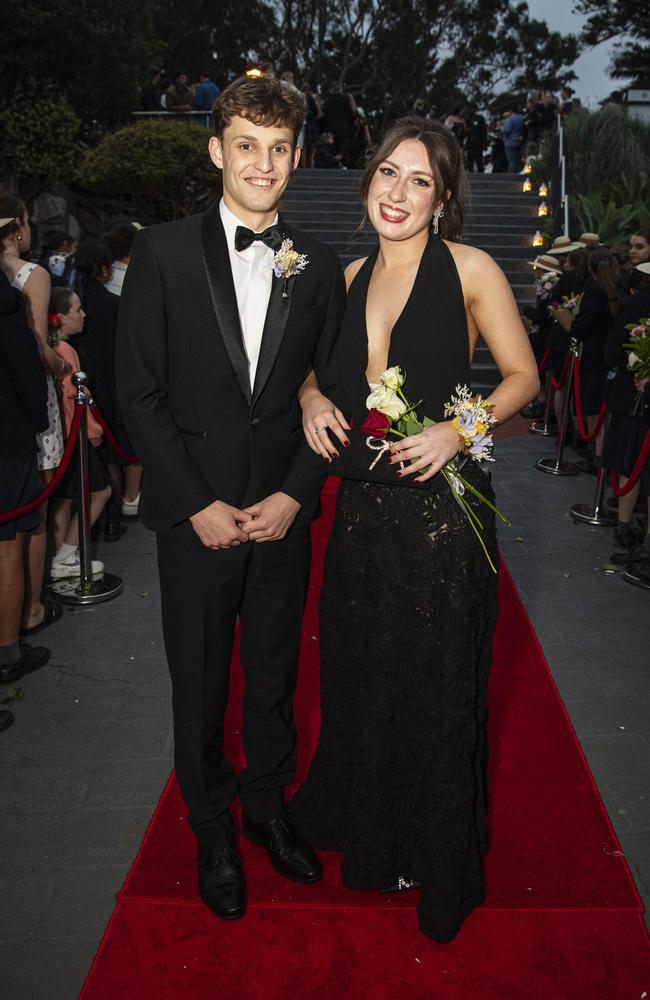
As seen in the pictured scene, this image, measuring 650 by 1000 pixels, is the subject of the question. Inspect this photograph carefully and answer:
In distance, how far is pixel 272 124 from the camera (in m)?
2.33

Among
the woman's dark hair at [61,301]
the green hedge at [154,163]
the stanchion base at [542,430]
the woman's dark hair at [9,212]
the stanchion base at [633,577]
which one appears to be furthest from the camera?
the green hedge at [154,163]

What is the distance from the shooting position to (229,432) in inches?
96.8

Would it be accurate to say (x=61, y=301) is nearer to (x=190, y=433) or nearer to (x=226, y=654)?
(x=190, y=433)

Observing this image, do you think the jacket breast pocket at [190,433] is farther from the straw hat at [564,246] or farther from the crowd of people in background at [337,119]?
the crowd of people in background at [337,119]

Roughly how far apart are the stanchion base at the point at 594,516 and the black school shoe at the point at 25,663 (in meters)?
4.48

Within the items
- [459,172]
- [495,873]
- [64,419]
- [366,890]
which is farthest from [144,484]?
[64,419]

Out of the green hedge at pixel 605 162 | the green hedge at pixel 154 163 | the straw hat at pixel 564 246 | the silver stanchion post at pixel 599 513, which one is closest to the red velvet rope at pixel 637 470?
the silver stanchion post at pixel 599 513

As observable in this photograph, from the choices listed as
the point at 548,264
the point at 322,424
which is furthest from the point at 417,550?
the point at 548,264

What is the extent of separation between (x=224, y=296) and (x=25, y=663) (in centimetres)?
271

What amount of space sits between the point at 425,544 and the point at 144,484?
87cm

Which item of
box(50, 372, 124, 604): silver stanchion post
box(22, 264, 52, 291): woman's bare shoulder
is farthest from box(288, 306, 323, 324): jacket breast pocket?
box(50, 372, 124, 604): silver stanchion post

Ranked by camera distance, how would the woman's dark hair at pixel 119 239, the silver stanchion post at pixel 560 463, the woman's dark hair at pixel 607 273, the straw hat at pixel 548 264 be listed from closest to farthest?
the woman's dark hair at pixel 119 239, the woman's dark hair at pixel 607 273, the silver stanchion post at pixel 560 463, the straw hat at pixel 548 264

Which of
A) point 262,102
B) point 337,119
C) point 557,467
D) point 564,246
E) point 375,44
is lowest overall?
point 557,467

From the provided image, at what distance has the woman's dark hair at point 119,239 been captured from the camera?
609 cm
